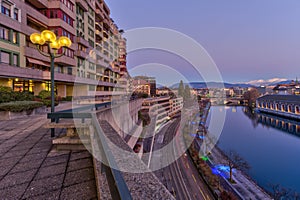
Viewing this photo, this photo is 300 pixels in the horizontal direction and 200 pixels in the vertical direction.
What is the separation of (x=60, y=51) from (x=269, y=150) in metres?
39.1

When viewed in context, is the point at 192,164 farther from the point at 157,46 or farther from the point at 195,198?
the point at 157,46

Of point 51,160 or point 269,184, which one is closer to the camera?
point 51,160

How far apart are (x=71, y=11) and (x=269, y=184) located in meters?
35.1

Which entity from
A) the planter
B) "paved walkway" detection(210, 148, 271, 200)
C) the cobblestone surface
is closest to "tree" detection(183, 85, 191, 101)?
"paved walkway" detection(210, 148, 271, 200)

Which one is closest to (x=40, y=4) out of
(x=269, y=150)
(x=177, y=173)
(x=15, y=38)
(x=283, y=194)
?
(x=15, y=38)

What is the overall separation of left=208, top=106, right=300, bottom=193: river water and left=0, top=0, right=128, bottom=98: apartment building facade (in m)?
29.3

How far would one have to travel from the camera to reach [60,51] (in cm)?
1925

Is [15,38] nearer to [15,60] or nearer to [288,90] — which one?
[15,60]

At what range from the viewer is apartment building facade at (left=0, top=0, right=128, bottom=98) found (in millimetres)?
14406

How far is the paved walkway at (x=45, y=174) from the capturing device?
5.89ft

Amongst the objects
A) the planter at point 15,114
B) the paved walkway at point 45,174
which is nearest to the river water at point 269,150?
the paved walkway at point 45,174

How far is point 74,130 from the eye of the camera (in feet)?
11.0

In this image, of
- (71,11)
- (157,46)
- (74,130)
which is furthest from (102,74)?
(74,130)

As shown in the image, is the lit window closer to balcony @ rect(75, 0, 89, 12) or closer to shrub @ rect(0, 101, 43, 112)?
shrub @ rect(0, 101, 43, 112)
